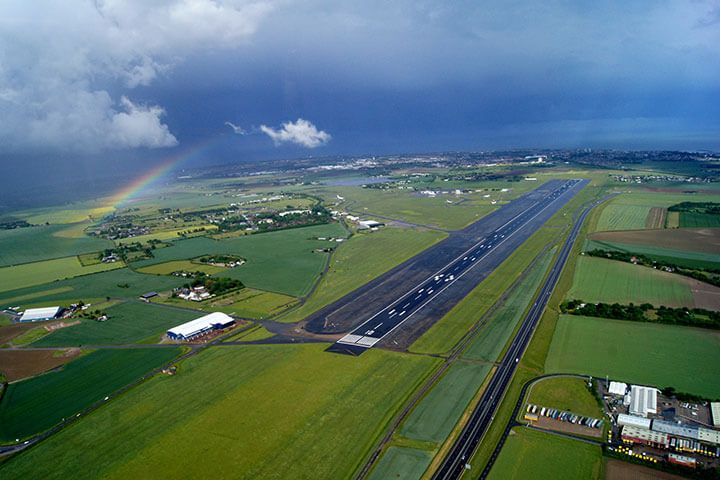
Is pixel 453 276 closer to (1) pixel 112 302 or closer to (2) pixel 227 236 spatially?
(1) pixel 112 302

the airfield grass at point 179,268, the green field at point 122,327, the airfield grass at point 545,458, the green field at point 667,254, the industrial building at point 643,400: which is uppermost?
the green field at point 667,254

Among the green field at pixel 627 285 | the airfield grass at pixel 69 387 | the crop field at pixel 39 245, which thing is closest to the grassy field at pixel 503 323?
the green field at pixel 627 285

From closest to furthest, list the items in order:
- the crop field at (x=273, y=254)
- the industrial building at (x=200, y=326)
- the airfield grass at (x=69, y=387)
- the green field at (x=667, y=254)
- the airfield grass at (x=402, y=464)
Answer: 1. the airfield grass at (x=402, y=464)
2. the airfield grass at (x=69, y=387)
3. the industrial building at (x=200, y=326)
4. the green field at (x=667, y=254)
5. the crop field at (x=273, y=254)

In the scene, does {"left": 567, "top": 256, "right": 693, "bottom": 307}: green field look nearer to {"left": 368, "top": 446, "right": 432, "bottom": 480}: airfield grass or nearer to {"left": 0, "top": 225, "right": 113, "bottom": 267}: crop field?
{"left": 368, "top": 446, "right": 432, "bottom": 480}: airfield grass

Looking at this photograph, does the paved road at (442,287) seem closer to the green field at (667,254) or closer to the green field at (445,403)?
the green field at (445,403)

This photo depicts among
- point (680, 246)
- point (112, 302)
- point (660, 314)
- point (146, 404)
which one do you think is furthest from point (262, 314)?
point (680, 246)

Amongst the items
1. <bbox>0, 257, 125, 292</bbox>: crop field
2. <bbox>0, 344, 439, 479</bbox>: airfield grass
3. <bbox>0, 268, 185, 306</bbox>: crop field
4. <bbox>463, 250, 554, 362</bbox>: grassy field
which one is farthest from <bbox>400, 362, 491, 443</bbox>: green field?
<bbox>0, 257, 125, 292</bbox>: crop field
